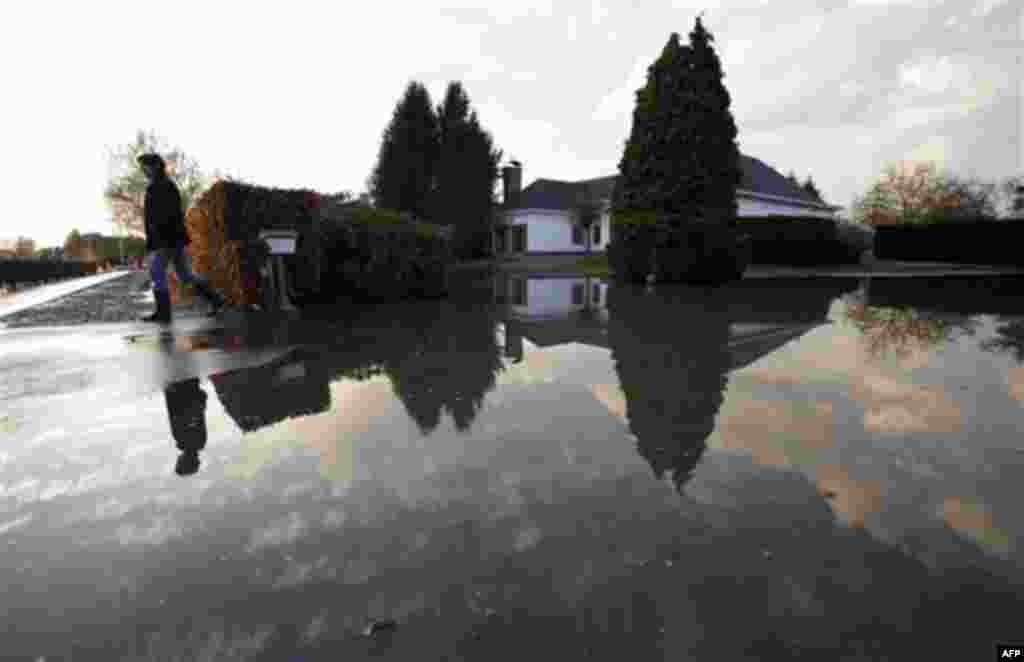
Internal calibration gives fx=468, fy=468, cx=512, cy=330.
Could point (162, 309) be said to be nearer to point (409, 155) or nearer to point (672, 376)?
point (672, 376)

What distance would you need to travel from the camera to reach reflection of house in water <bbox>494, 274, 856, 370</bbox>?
5016 mm

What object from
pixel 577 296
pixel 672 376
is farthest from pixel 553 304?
pixel 672 376

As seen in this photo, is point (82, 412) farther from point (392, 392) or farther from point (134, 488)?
point (392, 392)

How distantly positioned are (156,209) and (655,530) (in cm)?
719

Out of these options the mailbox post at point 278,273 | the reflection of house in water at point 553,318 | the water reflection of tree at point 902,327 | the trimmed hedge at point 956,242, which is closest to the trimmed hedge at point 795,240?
the trimmed hedge at point 956,242

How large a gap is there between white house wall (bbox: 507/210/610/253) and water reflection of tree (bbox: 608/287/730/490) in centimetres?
2603

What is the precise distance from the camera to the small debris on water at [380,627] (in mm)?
1225

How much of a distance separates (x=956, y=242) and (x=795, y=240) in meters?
8.11

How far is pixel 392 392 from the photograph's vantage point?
11.0 ft

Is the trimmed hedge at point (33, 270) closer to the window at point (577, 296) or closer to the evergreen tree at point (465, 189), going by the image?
the window at point (577, 296)

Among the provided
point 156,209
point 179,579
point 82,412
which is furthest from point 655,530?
point 156,209

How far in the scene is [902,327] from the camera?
5867 mm

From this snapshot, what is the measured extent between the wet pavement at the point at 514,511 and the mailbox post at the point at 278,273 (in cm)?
352

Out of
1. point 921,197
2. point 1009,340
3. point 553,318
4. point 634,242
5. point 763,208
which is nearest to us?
point 1009,340
